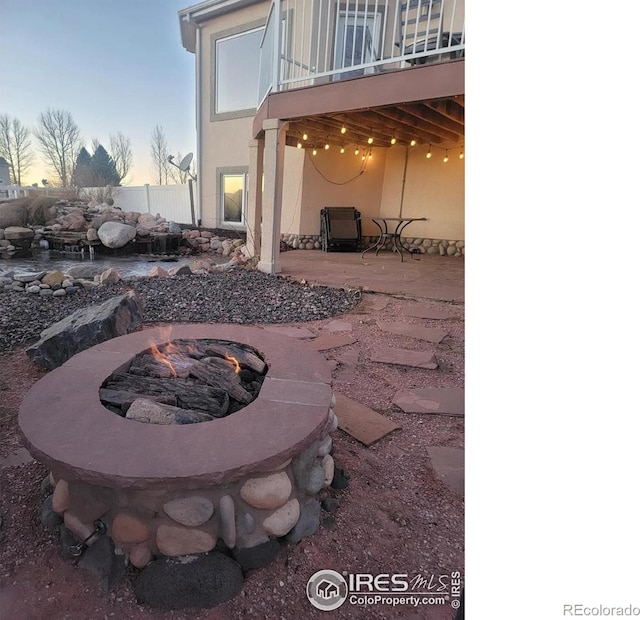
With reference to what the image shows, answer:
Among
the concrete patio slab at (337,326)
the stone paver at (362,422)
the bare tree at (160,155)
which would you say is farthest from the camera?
the bare tree at (160,155)

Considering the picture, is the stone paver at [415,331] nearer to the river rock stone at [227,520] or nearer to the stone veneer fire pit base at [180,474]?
the stone veneer fire pit base at [180,474]

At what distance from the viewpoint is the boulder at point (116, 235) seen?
895cm

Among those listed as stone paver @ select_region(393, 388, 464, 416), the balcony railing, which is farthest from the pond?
stone paver @ select_region(393, 388, 464, 416)

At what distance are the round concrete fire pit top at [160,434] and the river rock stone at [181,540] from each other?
19 cm

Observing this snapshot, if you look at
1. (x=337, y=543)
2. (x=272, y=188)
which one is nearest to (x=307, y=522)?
(x=337, y=543)

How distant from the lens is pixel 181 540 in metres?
1.21

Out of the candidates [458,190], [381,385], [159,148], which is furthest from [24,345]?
[159,148]

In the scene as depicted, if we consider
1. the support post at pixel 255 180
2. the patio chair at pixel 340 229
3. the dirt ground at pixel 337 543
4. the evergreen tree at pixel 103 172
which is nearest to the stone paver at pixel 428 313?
the dirt ground at pixel 337 543

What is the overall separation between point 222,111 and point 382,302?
7.71 m

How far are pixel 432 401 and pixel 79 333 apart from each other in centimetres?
238

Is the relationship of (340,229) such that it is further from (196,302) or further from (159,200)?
(159,200)

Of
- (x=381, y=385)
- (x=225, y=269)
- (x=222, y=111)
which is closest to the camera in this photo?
(x=381, y=385)
